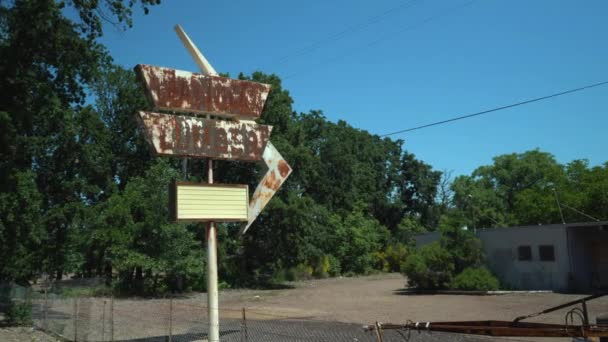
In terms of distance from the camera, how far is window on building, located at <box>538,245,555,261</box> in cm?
2888

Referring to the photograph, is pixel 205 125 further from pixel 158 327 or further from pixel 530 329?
pixel 530 329

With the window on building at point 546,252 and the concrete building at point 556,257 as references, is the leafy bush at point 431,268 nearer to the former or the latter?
the concrete building at point 556,257

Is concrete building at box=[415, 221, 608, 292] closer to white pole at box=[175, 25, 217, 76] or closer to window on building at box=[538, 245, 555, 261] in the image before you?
window on building at box=[538, 245, 555, 261]

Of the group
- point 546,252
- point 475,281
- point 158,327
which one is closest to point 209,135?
point 158,327

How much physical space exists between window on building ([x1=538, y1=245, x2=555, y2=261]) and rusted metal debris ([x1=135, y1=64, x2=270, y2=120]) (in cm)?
2140

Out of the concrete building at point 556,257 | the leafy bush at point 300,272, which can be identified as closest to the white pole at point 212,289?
the concrete building at point 556,257

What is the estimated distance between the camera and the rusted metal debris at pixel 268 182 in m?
13.9

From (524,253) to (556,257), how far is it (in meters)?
2.02

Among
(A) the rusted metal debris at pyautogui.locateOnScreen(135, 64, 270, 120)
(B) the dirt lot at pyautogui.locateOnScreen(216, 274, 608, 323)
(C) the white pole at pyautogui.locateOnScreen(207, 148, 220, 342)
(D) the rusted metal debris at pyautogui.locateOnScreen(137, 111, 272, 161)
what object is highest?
(A) the rusted metal debris at pyautogui.locateOnScreen(135, 64, 270, 120)

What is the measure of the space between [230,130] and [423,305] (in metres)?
15.5

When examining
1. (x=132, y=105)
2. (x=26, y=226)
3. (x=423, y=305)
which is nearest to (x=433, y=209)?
(x=132, y=105)

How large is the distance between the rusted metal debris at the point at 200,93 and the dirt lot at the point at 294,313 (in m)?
4.74

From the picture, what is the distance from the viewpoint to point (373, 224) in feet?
203

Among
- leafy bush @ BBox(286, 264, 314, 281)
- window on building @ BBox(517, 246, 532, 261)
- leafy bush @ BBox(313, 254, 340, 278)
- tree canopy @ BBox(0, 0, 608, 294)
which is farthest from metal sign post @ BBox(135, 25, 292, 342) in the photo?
leafy bush @ BBox(313, 254, 340, 278)
